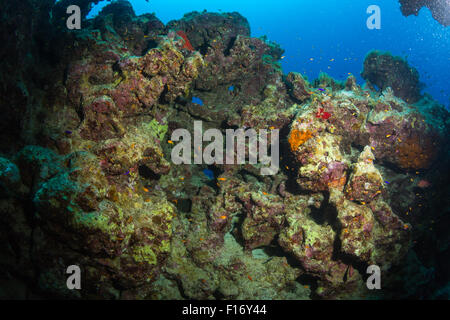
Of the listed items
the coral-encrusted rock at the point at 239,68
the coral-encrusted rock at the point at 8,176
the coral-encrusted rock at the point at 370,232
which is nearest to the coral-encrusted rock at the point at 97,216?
the coral-encrusted rock at the point at 8,176

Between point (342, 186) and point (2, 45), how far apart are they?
8742 millimetres

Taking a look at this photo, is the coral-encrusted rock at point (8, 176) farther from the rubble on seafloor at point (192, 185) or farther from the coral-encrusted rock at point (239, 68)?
the coral-encrusted rock at point (239, 68)

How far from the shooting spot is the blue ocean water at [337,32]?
103 metres

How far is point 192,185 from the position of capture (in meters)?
7.50

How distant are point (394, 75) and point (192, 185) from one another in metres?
11.0

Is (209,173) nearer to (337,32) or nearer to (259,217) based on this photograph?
(259,217)

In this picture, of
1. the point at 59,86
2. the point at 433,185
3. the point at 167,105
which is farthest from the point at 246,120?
the point at 433,185

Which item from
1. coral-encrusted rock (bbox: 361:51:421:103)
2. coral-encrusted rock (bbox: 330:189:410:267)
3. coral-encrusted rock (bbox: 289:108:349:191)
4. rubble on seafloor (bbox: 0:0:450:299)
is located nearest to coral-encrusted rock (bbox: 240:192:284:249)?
rubble on seafloor (bbox: 0:0:450:299)

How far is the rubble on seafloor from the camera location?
4.52 metres

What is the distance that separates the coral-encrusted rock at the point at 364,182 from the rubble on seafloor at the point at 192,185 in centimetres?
4

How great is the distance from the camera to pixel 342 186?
657cm

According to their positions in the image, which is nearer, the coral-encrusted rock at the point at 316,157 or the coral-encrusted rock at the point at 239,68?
the coral-encrusted rock at the point at 316,157

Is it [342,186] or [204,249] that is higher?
[342,186]

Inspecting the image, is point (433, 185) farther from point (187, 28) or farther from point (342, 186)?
point (187, 28)
